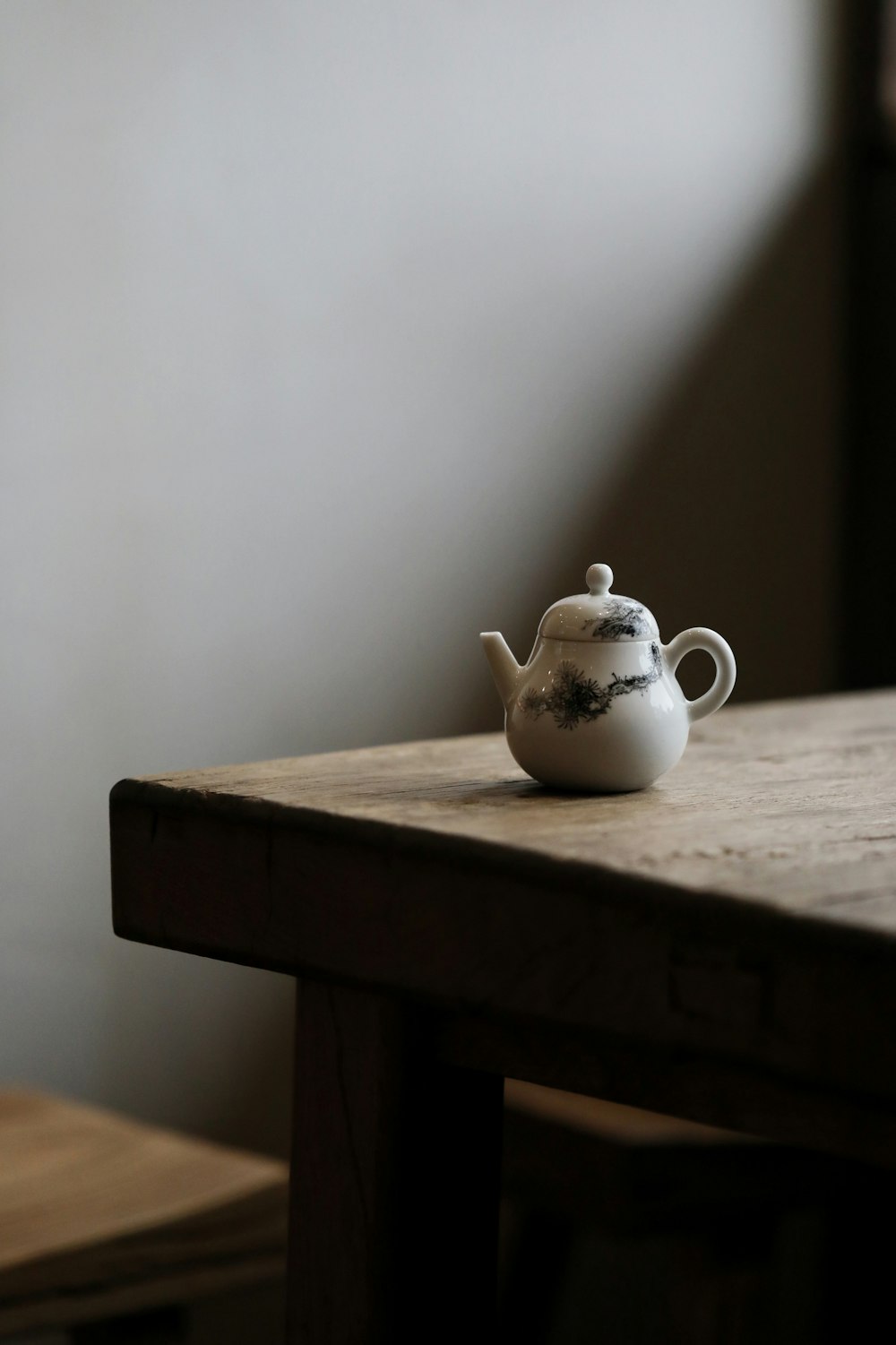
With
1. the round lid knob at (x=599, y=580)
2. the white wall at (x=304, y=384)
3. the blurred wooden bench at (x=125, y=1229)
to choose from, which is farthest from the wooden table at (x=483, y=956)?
the white wall at (x=304, y=384)

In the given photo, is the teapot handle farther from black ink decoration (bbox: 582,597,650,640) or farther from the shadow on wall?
the shadow on wall

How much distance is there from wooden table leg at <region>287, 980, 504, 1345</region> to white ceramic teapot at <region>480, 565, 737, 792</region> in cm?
16

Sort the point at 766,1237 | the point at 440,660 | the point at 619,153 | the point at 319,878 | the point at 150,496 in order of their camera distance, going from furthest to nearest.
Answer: the point at 619,153 < the point at 440,660 < the point at 150,496 < the point at 766,1237 < the point at 319,878

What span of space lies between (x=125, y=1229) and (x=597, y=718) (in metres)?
0.55

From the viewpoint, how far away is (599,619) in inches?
34.7

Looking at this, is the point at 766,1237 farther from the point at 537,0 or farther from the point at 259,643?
the point at 537,0

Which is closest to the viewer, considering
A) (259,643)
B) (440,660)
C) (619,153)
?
(259,643)

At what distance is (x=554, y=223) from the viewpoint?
6.84ft

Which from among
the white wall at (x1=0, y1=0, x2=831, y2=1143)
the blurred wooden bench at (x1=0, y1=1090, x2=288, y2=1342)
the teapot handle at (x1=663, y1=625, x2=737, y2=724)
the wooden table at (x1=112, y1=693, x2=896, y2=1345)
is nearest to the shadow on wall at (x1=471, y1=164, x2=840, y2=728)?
the white wall at (x1=0, y1=0, x2=831, y2=1143)

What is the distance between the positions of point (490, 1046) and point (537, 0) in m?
1.63

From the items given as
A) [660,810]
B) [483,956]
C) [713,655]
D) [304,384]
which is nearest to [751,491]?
[304,384]

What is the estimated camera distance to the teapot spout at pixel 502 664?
3.03 feet

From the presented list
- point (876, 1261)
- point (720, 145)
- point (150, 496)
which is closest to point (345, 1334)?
point (150, 496)

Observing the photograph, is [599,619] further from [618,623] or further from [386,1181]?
[386,1181]
